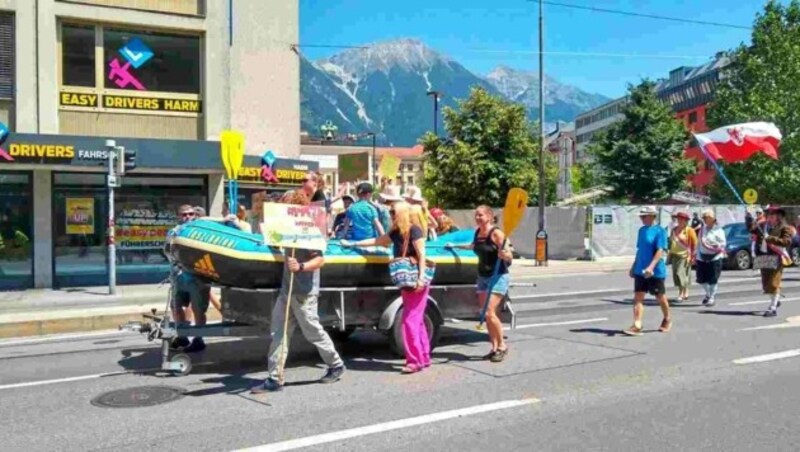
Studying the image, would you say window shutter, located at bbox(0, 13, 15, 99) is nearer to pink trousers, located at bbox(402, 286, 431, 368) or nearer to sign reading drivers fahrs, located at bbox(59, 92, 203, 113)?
sign reading drivers fahrs, located at bbox(59, 92, 203, 113)

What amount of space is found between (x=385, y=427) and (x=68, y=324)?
7.43 meters

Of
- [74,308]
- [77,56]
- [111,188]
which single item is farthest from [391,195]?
[77,56]

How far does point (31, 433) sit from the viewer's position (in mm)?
5797

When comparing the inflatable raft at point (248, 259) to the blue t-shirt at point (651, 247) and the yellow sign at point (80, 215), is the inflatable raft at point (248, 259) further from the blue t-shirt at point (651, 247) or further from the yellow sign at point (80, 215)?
the yellow sign at point (80, 215)

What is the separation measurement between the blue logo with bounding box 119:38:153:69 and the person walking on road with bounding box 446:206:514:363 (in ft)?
42.7

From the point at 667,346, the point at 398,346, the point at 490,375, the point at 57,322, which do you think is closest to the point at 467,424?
the point at 490,375

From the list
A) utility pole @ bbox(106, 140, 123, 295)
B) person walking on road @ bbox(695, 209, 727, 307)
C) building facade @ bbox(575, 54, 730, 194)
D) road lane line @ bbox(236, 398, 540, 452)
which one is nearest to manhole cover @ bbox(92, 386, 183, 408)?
road lane line @ bbox(236, 398, 540, 452)

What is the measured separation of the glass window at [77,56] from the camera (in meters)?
18.1

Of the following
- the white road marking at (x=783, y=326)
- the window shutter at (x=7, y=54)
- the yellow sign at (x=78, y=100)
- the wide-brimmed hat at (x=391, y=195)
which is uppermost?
the window shutter at (x=7, y=54)

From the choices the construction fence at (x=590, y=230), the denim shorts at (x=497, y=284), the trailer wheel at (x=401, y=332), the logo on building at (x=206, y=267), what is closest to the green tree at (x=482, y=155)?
the construction fence at (x=590, y=230)

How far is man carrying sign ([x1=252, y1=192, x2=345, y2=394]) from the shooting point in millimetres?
6984

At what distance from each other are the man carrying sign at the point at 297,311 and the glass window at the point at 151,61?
13018 mm

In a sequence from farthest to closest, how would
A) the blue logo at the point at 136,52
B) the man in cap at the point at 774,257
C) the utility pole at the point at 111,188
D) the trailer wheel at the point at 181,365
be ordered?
the blue logo at the point at 136,52 < the utility pole at the point at 111,188 < the man in cap at the point at 774,257 < the trailer wheel at the point at 181,365

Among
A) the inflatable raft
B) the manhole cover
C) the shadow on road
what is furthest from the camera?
the shadow on road
